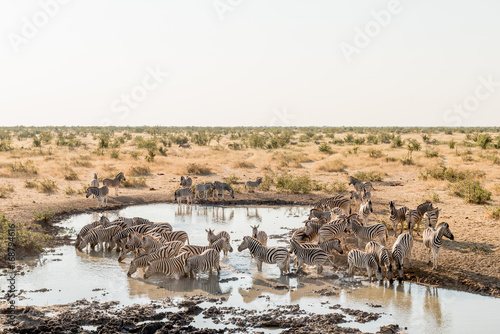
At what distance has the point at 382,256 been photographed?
11.2 m

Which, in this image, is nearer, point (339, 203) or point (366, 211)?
point (366, 211)

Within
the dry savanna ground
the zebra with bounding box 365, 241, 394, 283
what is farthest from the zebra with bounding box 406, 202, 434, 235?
the zebra with bounding box 365, 241, 394, 283

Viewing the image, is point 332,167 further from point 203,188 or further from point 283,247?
point 283,247

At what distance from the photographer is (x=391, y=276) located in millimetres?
10984

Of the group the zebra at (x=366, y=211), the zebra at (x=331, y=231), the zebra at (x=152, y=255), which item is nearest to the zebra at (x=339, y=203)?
the zebra at (x=366, y=211)

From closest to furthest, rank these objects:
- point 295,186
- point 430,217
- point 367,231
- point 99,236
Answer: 1. point 367,231
2. point 99,236
3. point 430,217
4. point 295,186

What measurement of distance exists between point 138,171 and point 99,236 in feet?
50.0

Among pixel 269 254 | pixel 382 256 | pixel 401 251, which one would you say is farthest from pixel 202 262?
pixel 401 251

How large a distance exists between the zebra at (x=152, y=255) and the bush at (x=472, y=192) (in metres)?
13.5

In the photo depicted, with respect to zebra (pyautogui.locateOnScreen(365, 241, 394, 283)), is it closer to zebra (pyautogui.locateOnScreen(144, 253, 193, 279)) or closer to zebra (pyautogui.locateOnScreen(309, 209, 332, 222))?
zebra (pyautogui.locateOnScreen(309, 209, 332, 222))

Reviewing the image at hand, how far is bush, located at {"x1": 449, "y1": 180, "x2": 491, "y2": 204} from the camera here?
19422 mm

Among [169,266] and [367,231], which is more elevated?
[367,231]

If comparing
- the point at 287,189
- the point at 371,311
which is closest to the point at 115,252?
the point at 371,311

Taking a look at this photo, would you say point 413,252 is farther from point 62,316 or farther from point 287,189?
point 287,189
